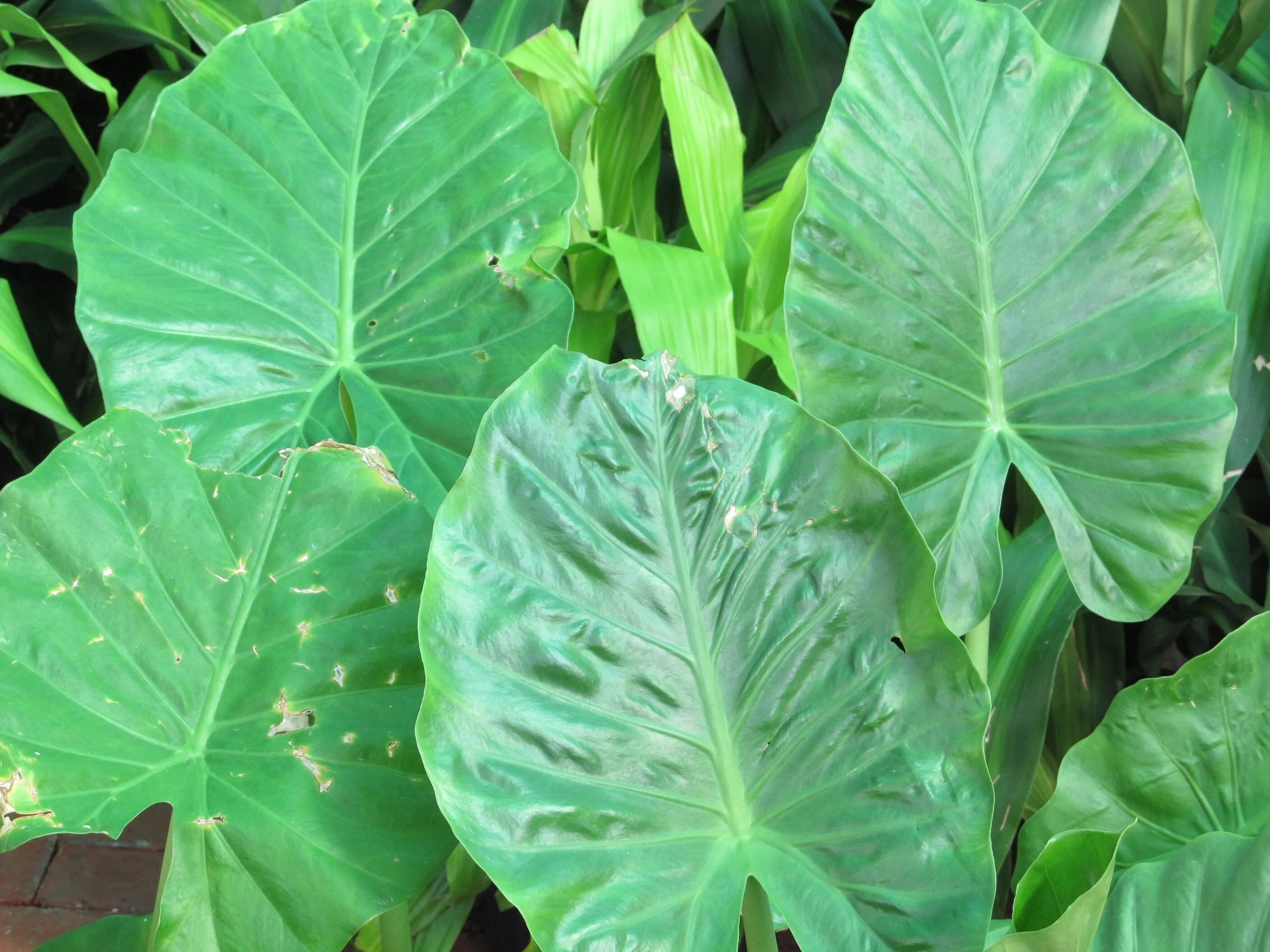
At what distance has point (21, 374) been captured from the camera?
0.82m

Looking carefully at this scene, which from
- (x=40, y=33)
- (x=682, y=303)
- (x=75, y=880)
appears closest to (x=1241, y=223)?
(x=682, y=303)

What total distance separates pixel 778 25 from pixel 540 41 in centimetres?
42

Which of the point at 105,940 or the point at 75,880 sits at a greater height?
the point at 105,940

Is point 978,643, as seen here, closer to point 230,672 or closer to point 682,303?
point 682,303

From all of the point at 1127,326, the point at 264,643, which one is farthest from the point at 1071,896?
the point at 264,643

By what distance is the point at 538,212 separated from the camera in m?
0.69

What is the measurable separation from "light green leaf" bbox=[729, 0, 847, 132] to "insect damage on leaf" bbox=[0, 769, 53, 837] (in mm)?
1021

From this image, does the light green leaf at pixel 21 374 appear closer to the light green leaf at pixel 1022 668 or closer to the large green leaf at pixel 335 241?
the large green leaf at pixel 335 241

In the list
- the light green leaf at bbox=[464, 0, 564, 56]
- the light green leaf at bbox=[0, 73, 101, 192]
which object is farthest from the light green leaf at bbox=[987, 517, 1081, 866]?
the light green leaf at bbox=[0, 73, 101, 192]

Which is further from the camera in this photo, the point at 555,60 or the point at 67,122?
the point at 67,122

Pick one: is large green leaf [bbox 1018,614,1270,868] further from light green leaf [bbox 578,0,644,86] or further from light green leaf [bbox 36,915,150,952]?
light green leaf [bbox 578,0,644,86]

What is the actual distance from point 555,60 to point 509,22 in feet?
0.65

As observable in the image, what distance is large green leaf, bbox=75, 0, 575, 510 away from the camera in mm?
664

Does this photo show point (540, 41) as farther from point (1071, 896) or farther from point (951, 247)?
point (1071, 896)
